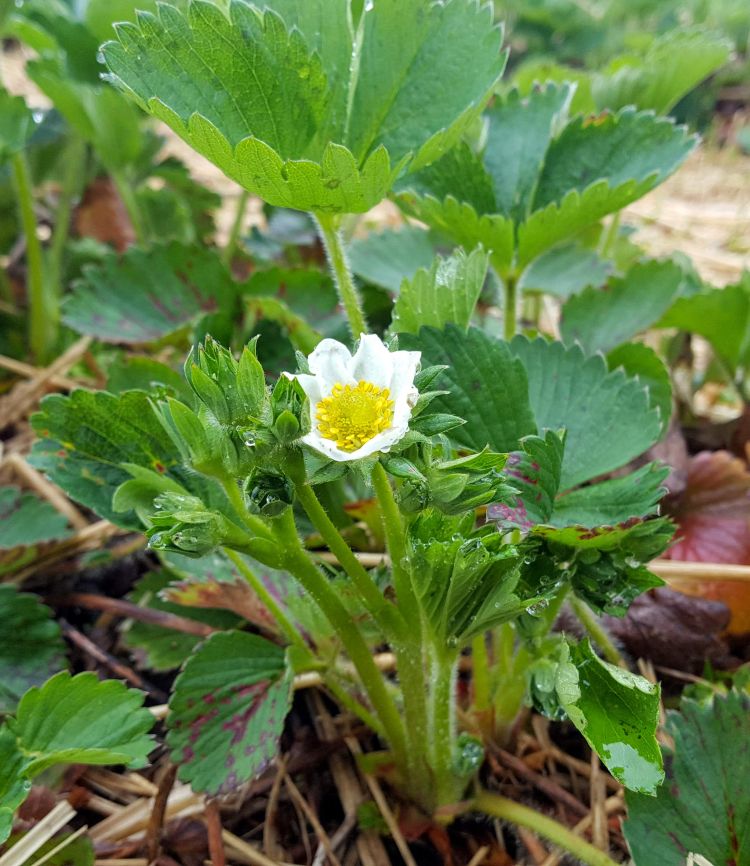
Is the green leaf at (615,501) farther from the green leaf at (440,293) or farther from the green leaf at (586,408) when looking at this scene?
the green leaf at (440,293)

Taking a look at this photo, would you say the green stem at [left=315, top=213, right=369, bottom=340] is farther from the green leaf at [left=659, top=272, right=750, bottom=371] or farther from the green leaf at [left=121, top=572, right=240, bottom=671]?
the green leaf at [left=659, top=272, right=750, bottom=371]

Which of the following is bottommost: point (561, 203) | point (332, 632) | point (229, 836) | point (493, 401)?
point (229, 836)

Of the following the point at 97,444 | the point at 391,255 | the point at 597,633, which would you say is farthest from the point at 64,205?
the point at 597,633

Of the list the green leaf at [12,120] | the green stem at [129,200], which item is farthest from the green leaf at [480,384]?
the green stem at [129,200]

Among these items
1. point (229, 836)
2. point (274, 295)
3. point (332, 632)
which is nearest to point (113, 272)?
point (274, 295)

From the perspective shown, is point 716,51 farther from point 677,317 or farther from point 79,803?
point 79,803

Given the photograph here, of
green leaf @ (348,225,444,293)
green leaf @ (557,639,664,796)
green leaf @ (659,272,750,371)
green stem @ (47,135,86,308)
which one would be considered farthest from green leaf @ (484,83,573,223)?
green stem @ (47,135,86,308)
